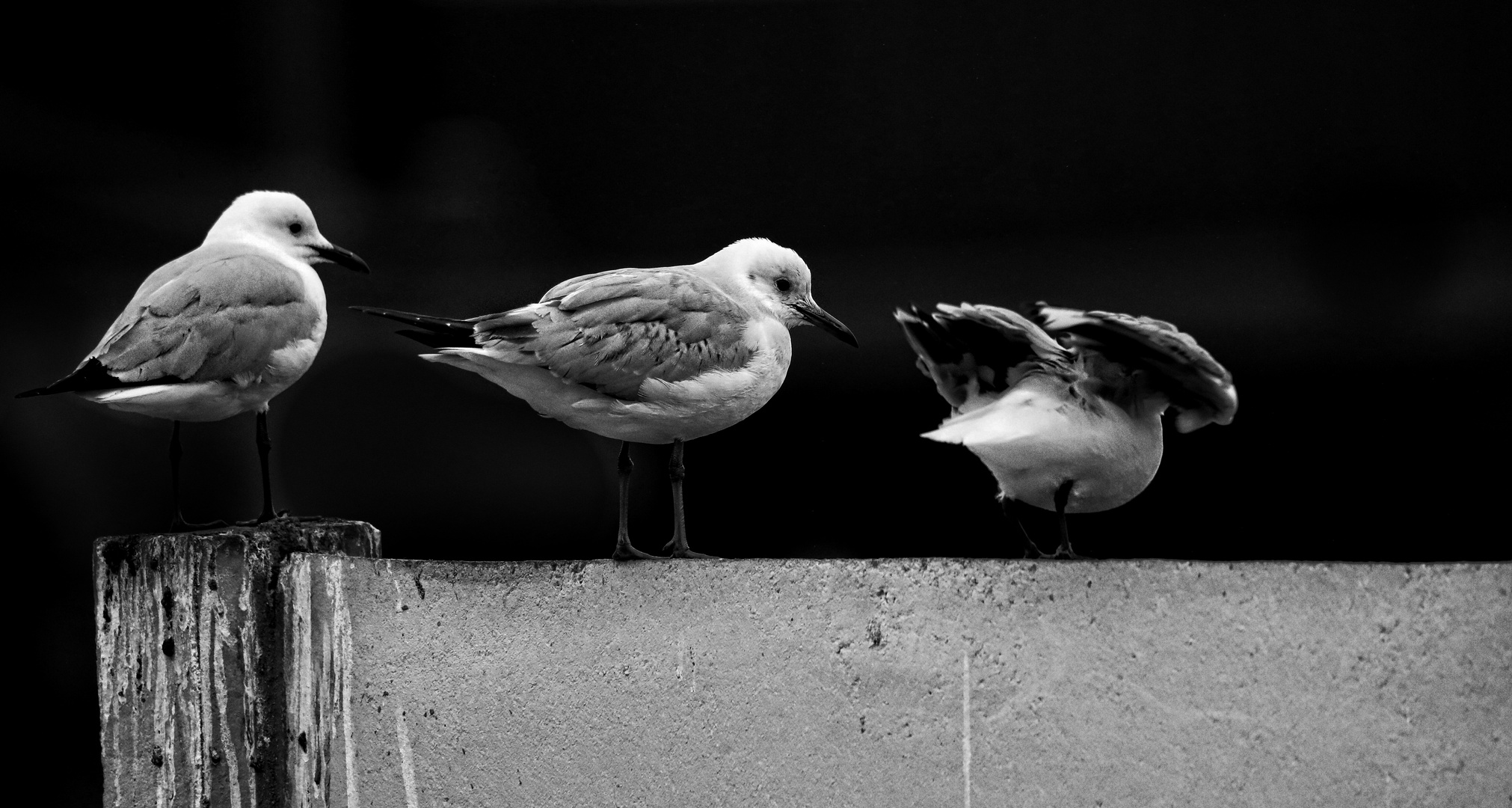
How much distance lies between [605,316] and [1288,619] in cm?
148

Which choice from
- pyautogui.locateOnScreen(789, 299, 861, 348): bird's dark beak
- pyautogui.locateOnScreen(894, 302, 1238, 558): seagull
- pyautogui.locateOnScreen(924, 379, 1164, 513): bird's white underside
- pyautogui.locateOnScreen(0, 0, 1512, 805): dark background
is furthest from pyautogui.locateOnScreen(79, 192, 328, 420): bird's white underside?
pyautogui.locateOnScreen(0, 0, 1512, 805): dark background

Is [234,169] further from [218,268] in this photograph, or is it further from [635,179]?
[218,268]

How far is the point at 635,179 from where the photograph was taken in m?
6.62

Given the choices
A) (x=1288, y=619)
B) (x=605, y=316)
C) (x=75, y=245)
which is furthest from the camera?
(x=75, y=245)

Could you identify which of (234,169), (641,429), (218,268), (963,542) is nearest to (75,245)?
(234,169)

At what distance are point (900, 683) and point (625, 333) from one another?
3.07 ft

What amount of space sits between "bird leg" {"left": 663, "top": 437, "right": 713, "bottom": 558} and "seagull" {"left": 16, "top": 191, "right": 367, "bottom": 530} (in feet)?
3.23

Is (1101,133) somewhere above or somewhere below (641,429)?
above

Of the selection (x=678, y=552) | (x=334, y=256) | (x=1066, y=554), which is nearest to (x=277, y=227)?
(x=334, y=256)

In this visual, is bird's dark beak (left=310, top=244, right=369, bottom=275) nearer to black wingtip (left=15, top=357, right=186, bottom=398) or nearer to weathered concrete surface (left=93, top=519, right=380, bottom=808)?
black wingtip (left=15, top=357, right=186, bottom=398)

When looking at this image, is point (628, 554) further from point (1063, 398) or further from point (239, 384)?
point (239, 384)

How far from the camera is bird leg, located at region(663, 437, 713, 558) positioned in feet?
10.6

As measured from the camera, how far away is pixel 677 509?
328 cm

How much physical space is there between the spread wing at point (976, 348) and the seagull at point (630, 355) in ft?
1.19
